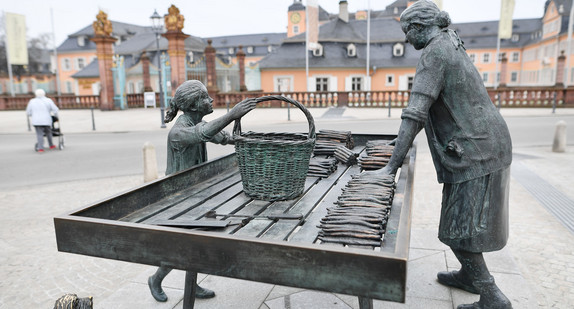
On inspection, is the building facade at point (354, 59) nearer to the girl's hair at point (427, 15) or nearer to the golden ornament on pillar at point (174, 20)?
the golden ornament on pillar at point (174, 20)

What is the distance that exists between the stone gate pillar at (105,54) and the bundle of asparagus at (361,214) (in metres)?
25.3

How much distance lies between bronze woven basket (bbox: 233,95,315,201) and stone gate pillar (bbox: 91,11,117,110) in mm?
24906

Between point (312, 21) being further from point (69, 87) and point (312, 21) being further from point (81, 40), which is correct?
point (69, 87)

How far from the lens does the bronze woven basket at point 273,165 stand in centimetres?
264

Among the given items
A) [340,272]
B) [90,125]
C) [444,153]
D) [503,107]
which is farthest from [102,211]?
[503,107]

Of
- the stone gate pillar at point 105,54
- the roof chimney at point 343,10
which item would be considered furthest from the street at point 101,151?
the roof chimney at point 343,10

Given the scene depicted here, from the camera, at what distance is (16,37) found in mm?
29328

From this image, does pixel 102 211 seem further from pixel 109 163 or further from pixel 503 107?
pixel 503 107

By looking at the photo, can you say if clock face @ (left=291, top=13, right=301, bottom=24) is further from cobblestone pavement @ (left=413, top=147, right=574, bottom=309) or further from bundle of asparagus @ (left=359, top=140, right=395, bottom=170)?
bundle of asparagus @ (left=359, top=140, right=395, bottom=170)

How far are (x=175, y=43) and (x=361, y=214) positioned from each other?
23.6 meters

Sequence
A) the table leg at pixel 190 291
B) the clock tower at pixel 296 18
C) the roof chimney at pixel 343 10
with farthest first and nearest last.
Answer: the clock tower at pixel 296 18 → the roof chimney at pixel 343 10 → the table leg at pixel 190 291

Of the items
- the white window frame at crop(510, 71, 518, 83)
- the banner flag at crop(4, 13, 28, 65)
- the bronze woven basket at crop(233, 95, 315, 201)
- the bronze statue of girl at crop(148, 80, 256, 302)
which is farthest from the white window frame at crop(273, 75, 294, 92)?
the bronze woven basket at crop(233, 95, 315, 201)

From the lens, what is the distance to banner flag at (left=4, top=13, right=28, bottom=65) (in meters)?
28.6

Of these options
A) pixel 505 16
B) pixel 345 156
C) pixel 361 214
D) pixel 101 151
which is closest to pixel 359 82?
pixel 505 16
